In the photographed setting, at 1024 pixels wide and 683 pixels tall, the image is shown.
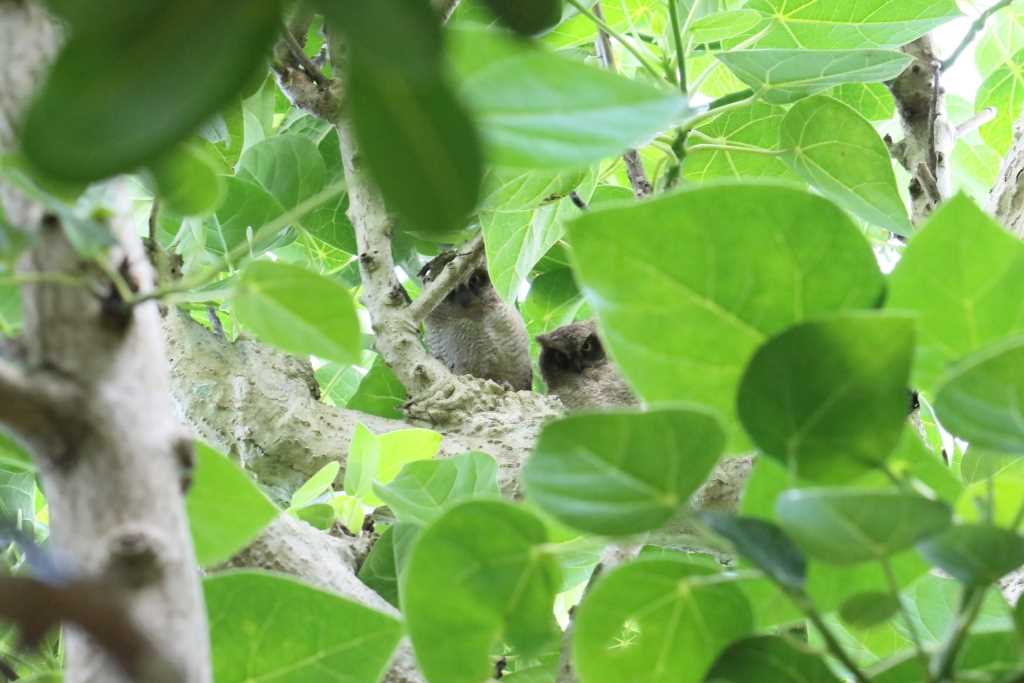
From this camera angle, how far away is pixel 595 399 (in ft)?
4.21

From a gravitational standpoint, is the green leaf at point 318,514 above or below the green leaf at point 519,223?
below

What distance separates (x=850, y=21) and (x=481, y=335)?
0.62 meters

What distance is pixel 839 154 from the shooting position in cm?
79

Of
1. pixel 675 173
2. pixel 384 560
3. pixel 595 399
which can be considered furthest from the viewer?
pixel 595 399

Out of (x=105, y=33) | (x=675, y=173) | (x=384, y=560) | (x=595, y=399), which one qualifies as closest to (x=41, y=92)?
(x=105, y=33)

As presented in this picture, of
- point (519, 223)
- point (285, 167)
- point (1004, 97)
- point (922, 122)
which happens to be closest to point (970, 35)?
point (922, 122)

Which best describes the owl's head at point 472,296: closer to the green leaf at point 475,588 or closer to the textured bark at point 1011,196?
the textured bark at point 1011,196

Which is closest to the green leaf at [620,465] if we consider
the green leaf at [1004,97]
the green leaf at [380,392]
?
the green leaf at [380,392]

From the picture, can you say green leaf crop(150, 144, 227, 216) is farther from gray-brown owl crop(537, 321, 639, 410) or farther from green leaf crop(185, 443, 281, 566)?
gray-brown owl crop(537, 321, 639, 410)

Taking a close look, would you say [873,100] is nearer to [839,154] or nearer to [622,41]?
[839,154]

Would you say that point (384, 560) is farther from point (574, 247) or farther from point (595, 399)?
point (574, 247)

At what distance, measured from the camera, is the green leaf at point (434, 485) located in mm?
730

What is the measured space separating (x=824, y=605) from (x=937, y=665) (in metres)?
0.05

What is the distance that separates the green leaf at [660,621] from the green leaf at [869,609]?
0.04 m
